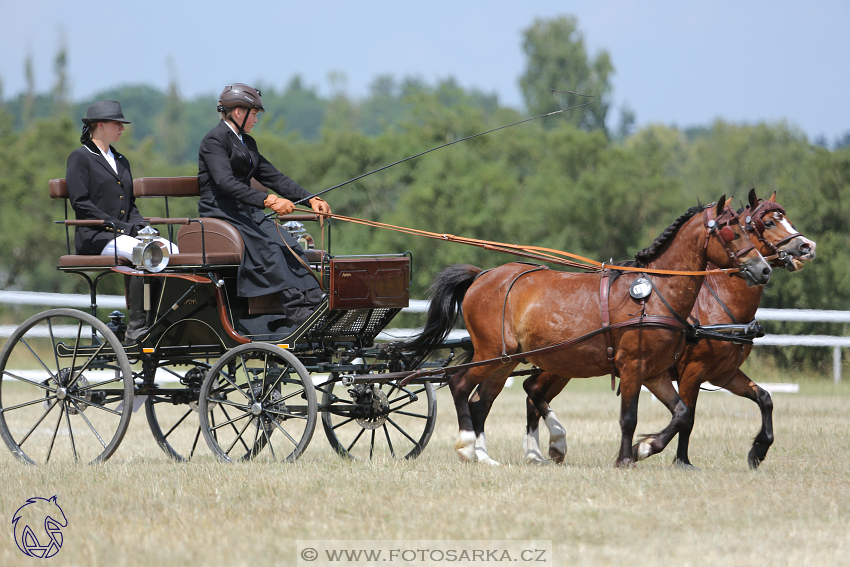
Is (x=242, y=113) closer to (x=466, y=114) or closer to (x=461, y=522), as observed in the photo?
(x=461, y=522)

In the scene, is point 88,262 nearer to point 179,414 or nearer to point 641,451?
point 641,451

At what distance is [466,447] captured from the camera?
7281mm

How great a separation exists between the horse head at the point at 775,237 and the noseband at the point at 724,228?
9 cm

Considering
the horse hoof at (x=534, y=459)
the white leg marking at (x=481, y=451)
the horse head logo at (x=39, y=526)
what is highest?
the horse head logo at (x=39, y=526)

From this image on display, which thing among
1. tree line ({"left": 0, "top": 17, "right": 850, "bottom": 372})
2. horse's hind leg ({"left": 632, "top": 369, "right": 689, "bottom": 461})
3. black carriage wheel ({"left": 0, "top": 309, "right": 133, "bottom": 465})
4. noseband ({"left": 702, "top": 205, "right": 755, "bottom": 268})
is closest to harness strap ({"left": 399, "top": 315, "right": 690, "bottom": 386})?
horse's hind leg ({"left": 632, "top": 369, "right": 689, "bottom": 461})

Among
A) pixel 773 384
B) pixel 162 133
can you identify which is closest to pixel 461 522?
pixel 773 384

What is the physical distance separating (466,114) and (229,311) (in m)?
18.1

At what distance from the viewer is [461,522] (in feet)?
16.1

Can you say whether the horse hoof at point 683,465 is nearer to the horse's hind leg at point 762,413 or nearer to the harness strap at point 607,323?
the horse's hind leg at point 762,413

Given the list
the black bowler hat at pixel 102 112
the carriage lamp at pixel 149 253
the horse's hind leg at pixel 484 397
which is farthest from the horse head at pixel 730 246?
the black bowler hat at pixel 102 112

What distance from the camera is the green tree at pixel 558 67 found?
4831 centimetres

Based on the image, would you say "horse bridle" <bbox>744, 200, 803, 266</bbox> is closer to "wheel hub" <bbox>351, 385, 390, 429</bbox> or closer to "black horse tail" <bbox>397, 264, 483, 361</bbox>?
"black horse tail" <bbox>397, 264, 483, 361</bbox>

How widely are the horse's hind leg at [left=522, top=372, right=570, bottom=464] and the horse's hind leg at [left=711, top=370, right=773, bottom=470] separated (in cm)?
126

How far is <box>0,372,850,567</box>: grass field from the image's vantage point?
174 inches
